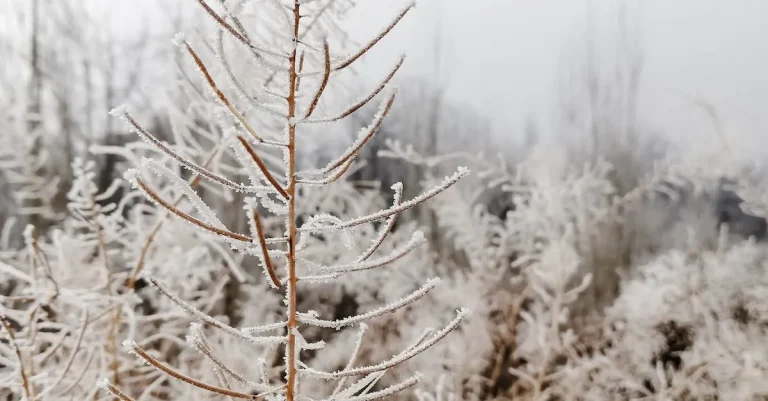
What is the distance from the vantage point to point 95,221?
35.9 inches

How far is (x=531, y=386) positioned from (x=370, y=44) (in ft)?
7.54

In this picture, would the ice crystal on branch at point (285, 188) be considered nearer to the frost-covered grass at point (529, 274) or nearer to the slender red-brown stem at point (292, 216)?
the slender red-brown stem at point (292, 216)

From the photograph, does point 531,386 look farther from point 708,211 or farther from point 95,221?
point 95,221

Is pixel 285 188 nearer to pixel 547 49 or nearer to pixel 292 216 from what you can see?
pixel 292 216

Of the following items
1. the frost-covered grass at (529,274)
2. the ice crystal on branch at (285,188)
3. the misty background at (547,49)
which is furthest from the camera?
the misty background at (547,49)

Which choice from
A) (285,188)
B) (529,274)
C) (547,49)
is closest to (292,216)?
(285,188)

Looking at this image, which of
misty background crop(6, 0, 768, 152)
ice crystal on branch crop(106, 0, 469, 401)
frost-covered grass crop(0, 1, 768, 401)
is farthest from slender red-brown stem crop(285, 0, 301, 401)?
misty background crop(6, 0, 768, 152)

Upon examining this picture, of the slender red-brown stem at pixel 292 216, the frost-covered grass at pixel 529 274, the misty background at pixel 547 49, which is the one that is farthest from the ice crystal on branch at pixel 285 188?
the misty background at pixel 547 49

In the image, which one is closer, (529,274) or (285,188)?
(285,188)

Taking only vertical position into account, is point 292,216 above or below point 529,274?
above

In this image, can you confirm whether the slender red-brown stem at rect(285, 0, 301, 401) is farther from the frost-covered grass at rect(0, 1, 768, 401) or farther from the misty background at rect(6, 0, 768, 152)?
the misty background at rect(6, 0, 768, 152)

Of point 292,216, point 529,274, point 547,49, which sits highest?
point 547,49

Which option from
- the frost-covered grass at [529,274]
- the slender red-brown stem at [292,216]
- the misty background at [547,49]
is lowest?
the frost-covered grass at [529,274]

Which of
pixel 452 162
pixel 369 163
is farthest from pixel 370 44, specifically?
pixel 452 162
